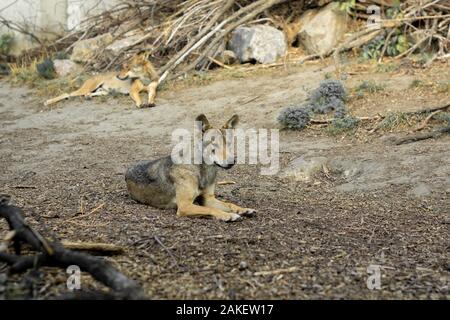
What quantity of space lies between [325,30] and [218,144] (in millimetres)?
8171

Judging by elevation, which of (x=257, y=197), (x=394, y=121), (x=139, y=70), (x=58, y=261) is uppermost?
(x=139, y=70)

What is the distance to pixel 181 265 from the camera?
4.55 meters

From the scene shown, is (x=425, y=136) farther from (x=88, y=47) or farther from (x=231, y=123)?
(x=88, y=47)

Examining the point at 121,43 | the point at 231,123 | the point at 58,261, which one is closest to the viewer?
the point at 58,261

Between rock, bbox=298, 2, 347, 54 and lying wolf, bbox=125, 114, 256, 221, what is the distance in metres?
7.77

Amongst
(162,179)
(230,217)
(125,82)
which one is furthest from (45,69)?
(230,217)

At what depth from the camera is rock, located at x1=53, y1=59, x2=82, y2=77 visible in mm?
15781

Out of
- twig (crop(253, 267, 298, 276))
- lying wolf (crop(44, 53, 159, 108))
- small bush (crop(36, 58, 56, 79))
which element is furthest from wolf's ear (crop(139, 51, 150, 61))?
twig (crop(253, 267, 298, 276))

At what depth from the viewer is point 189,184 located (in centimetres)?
660

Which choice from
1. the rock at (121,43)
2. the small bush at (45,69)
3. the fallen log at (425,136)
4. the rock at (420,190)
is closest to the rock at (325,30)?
the rock at (121,43)
